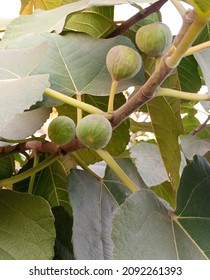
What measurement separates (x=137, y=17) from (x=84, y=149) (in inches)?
6.4

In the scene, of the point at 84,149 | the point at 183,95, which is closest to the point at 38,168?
the point at 84,149

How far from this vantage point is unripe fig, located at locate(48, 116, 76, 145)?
500mm

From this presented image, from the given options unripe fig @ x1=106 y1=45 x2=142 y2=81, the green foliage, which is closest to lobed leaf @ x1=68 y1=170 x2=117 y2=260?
the green foliage

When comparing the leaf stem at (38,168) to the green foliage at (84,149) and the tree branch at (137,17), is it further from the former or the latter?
the tree branch at (137,17)

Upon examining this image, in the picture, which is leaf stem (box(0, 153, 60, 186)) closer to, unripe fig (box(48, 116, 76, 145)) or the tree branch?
unripe fig (box(48, 116, 76, 145))

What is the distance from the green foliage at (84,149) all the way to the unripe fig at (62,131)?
0.04ft

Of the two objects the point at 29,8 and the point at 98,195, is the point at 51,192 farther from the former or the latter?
the point at 29,8

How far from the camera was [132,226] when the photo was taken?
45 cm

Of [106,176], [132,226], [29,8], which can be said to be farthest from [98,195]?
[29,8]

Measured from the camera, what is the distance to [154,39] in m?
0.47

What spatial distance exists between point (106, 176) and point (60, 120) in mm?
121

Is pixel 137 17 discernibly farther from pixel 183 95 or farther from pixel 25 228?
pixel 25 228

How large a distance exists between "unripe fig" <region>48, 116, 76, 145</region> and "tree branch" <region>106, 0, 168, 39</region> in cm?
17
